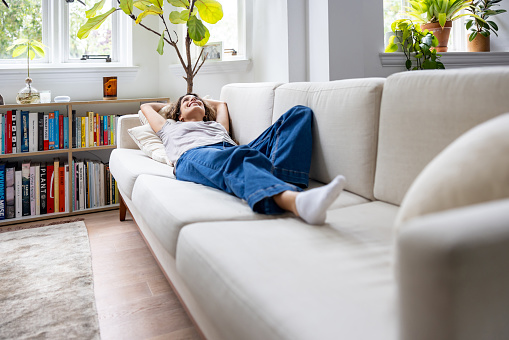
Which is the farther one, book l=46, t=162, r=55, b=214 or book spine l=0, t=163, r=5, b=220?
book l=46, t=162, r=55, b=214

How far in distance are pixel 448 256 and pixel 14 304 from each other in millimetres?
1774

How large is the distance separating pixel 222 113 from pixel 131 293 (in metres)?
1.26

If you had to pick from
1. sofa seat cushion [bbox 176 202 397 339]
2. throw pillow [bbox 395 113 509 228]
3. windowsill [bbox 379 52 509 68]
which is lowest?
sofa seat cushion [bbox 176 202 397 339]

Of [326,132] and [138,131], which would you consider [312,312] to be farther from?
[138,131]

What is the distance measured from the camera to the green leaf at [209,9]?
294cm

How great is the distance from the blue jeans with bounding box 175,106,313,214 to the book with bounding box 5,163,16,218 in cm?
152

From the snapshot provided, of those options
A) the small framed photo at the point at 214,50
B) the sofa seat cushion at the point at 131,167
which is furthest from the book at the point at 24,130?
the small framed photo at the point at 214,50

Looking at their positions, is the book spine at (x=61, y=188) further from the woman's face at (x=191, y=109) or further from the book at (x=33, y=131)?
the woman's face at (x=191, y=109)

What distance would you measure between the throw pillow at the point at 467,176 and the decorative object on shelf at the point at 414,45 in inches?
97.8

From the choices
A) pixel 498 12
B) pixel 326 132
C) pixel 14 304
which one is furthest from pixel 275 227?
pixel 498 12

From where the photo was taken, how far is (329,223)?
1.30 m

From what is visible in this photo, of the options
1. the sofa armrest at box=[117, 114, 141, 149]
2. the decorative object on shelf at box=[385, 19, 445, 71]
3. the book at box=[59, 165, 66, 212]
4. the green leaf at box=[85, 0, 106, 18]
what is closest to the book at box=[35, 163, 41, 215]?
the book at box=[59, 165, 66, 212]

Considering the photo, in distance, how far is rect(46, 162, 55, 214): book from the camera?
9.96 ft

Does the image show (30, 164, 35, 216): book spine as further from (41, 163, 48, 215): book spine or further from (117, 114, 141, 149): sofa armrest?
(117, 114, 141, 149): sofa armrest
